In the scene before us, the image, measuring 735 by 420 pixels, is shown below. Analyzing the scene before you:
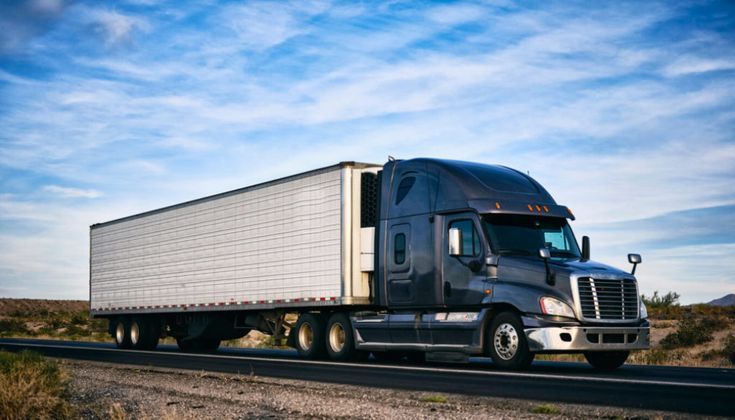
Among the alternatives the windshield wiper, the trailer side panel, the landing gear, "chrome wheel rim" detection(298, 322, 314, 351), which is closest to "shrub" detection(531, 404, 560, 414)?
the windshield wiper

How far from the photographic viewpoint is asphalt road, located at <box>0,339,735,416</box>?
35.3 ft

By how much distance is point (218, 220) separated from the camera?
2488 centimetres

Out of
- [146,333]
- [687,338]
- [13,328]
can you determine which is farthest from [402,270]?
[13,328]

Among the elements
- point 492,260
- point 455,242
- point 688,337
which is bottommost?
point 688,337

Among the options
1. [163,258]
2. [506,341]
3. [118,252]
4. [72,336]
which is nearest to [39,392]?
[506,341]

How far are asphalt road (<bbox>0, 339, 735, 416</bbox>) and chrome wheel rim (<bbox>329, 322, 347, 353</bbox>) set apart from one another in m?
0.98

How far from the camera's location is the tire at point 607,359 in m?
16.6

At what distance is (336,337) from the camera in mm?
20250

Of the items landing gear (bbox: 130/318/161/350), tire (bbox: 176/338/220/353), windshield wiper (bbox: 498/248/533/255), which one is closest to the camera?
windshield wiper (bbox: 498/248/533/255)

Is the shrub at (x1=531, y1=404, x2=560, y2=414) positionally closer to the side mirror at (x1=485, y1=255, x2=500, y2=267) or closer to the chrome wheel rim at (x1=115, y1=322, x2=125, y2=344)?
the side mirror at (x1=485, y1=255, x2=500, y2=267)

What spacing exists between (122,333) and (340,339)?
491 inches

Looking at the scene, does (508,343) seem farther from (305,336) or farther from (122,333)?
(122,333)

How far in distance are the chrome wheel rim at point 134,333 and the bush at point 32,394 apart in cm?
1585

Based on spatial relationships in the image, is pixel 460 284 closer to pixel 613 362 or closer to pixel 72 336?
pixel 613 362
